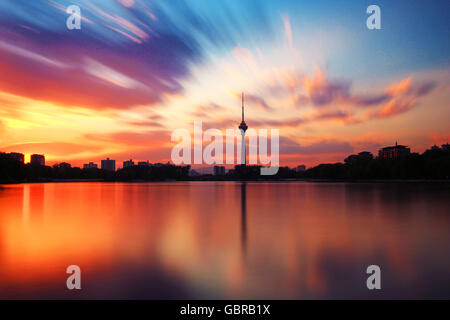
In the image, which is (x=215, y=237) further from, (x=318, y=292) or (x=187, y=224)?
(x=318, y=292)

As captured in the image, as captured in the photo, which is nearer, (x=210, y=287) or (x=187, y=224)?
(x=210, y=287)

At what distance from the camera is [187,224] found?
2191 centimetres

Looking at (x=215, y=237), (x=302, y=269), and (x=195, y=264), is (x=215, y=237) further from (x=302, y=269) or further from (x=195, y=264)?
(x=302, y=269)

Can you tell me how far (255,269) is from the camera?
36.0 feet

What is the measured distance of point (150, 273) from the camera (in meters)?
10.3
